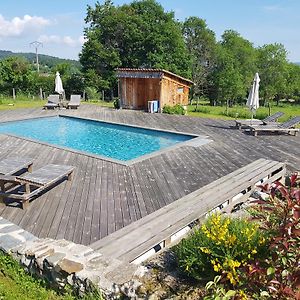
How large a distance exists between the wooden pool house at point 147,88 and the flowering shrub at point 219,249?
15.8 metres

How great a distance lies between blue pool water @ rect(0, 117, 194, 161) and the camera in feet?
36.4

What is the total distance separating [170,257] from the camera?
10.8ft

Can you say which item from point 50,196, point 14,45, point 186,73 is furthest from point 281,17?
point 14,45

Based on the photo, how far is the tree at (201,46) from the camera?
38.9 meters

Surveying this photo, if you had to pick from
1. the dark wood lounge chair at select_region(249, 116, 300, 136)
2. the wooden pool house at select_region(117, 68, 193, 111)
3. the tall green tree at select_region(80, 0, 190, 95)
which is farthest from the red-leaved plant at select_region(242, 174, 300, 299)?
the tall green tree at select_region(80, 0, 190, 95)

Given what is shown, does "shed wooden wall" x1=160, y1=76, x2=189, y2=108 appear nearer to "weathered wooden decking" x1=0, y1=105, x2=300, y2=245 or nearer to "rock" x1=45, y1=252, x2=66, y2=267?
"weathered wooden decking" x1=0, y1=105, x2=300, y2=245

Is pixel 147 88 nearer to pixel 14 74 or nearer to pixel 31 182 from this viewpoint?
pixel 14 74

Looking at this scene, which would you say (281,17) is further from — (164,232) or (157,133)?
(164,232)

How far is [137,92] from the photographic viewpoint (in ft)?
63.6

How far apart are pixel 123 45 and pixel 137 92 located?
42.8 ft

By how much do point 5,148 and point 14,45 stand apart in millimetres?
44981

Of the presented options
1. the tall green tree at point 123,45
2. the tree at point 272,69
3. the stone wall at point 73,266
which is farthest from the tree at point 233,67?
Result: the stone wall at point 73,266

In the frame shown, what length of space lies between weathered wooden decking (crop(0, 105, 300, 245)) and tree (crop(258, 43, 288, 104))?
117 feet

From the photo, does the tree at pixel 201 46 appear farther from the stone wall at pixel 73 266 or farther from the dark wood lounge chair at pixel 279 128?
the stone wall at pixel 73 266
